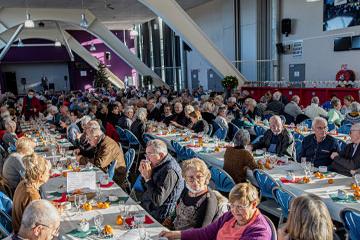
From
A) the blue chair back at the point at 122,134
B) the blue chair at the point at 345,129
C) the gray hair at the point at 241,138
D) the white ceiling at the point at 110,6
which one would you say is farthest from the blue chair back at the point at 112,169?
the white ceiling at the point at 110,6

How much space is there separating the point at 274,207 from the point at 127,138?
16.5 ft

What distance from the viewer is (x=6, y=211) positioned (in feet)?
13.1

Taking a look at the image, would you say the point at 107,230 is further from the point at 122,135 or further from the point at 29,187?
the point at 122,135

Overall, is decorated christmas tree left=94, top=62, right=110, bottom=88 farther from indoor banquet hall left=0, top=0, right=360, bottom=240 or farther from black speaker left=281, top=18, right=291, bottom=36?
black speaker left=281, top=18, right=291, bottom=36

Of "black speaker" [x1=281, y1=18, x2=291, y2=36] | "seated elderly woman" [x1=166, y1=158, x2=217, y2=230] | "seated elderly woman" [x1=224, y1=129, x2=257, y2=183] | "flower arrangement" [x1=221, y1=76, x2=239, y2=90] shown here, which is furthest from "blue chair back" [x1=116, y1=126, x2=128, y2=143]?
"black speaker" [x1=281, y1=18, x2=291, y2=36]

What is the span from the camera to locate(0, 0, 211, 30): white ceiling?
59.6 feet

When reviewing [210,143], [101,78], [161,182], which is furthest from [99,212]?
[101,78]

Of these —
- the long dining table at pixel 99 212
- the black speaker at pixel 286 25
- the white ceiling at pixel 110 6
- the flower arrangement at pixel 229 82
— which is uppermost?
the white ceiling at pixel 110 6

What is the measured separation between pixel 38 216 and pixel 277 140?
15.3 feet

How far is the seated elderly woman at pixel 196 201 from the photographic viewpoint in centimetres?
322

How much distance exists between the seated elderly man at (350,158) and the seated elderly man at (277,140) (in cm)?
102

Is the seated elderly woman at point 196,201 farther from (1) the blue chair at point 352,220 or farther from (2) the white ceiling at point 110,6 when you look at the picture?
(2) the white ceiling at point 110,6

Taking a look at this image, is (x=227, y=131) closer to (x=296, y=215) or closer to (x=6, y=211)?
(x=6, y=211)

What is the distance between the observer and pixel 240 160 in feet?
16.3
